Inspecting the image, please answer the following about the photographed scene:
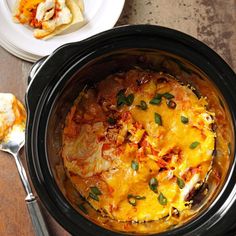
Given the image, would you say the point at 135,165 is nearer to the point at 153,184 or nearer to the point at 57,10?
the point at 153,184

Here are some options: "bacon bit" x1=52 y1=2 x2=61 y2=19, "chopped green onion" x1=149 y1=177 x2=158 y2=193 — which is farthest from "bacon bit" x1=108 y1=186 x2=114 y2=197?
"bacon bit" x1=52 y1=2 x2=61 y2=19

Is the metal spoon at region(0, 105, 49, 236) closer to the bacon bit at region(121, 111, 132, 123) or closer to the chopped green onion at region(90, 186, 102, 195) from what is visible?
the chopped green onion at region(90, 186, 102, 195)

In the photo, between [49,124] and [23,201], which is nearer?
[49,124]

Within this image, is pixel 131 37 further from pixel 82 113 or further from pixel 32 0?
pixel 32 0

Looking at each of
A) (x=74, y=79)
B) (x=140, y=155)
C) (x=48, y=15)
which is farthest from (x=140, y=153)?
(x=48, y=15)

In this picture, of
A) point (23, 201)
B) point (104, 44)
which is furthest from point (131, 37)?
point (23, 201)
